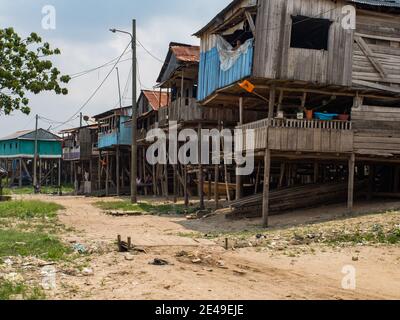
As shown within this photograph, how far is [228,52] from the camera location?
19.2 m

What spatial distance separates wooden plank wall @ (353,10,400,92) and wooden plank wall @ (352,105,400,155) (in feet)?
3.16

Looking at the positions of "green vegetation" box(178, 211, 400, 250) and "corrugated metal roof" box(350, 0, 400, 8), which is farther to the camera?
"corrugated metal roof" box(350, 0, 400, 8)

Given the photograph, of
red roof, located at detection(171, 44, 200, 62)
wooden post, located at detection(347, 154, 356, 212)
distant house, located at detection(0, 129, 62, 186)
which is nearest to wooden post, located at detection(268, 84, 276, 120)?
wooden post, located at detection(347, 154, 356, 212)

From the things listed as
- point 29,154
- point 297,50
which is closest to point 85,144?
point 29,154

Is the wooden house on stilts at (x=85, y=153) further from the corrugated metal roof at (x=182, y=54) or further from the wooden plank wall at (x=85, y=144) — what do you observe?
the corrugated metal roof at (x=182, y=54)

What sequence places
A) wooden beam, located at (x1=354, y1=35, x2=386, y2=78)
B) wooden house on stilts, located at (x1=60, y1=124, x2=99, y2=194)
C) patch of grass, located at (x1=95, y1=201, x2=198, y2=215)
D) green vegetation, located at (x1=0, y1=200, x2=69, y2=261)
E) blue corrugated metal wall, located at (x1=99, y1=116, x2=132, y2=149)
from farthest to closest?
wooden house on stilts, located at (x1=60, y1=124, x2=99, y2=194) → blue corrugated metal wall, located at (x1=99, y1=116, x2=132, y2=149) → patch of grass, located at (x1=95, y1=201, x2=198, y2=215) → wooden beam, located at (x1=354, y1=35, x2=386, y2=78) → green vegetation, located at (x1=0, y1=200, x2=69, y2=261)

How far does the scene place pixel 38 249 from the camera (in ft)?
37.0

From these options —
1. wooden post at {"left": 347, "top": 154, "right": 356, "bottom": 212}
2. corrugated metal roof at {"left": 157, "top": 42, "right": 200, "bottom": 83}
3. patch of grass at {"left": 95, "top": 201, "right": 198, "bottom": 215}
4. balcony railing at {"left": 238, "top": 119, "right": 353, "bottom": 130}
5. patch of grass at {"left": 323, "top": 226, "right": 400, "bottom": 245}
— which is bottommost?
patch of grass at {"left": 95, "top": 201, "right": 198, "bottom": 215}

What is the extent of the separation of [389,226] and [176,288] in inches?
300

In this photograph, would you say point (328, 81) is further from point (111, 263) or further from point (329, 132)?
point (111, 263)

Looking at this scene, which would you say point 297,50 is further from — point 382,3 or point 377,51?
point 382,3

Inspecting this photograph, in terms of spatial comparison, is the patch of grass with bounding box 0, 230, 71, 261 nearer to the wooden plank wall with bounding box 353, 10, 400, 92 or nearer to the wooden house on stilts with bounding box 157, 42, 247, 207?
the wooden house on stilts with bounding box 157, 42, 247, 207

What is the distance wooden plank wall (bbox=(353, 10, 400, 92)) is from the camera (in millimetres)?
18500
